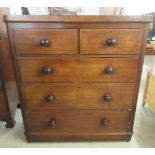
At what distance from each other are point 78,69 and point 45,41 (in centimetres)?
27

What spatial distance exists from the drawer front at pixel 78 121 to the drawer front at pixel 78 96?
6 centimetres

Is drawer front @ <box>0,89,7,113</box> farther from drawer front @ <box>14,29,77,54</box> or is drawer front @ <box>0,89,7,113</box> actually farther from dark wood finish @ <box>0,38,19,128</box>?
drawer front @ <box>14,29,77,54</box>

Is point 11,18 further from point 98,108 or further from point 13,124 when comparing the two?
point 13,124

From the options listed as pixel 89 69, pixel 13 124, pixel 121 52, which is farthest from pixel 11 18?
pixel 13 124

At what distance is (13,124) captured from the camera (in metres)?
1.56

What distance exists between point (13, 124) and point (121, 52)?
3.86ft

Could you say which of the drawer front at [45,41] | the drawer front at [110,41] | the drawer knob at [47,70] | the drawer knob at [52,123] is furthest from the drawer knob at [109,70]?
the drawer knob at [52,123]

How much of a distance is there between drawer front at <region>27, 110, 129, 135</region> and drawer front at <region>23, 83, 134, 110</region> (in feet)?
0.18

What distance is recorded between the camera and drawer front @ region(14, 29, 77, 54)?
98 cm

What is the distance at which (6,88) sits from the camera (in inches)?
54.8

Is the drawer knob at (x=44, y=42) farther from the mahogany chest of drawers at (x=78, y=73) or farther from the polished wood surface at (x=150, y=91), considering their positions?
the polished wood surface at (x=150, y=91)

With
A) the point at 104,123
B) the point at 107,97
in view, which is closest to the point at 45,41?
the point at 107,97

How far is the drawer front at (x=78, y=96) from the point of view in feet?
3.74
